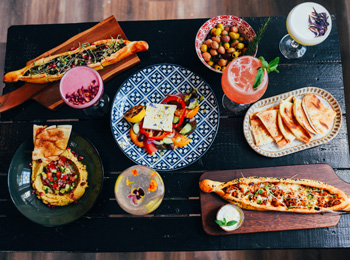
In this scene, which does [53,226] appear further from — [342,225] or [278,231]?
[342,225]

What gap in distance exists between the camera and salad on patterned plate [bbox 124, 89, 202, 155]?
1734 mm

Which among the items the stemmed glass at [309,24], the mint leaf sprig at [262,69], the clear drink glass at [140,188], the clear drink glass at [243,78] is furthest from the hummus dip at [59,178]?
the stemmed glass at [309,24]

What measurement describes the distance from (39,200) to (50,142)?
1.13 ft

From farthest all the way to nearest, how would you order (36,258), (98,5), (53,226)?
(98,5), (36,258), (53,226)

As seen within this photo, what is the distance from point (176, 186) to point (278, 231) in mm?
638

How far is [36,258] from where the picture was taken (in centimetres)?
264

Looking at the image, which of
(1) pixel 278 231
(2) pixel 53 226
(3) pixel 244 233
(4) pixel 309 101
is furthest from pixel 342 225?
(2) pixel 53 226

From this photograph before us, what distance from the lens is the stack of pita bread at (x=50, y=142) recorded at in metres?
1.74

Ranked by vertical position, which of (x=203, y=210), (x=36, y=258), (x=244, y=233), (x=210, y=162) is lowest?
(x=36, y=258)

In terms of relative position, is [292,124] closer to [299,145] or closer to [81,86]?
[299,145]

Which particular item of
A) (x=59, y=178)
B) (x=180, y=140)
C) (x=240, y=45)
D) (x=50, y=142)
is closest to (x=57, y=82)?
(x=50, y=142)

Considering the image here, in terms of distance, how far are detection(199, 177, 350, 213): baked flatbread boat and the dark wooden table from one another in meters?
0.10

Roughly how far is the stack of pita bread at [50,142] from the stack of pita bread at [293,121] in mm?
1120

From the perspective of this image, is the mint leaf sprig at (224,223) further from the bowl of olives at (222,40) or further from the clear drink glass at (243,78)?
the bowl of olives at (222,40)
